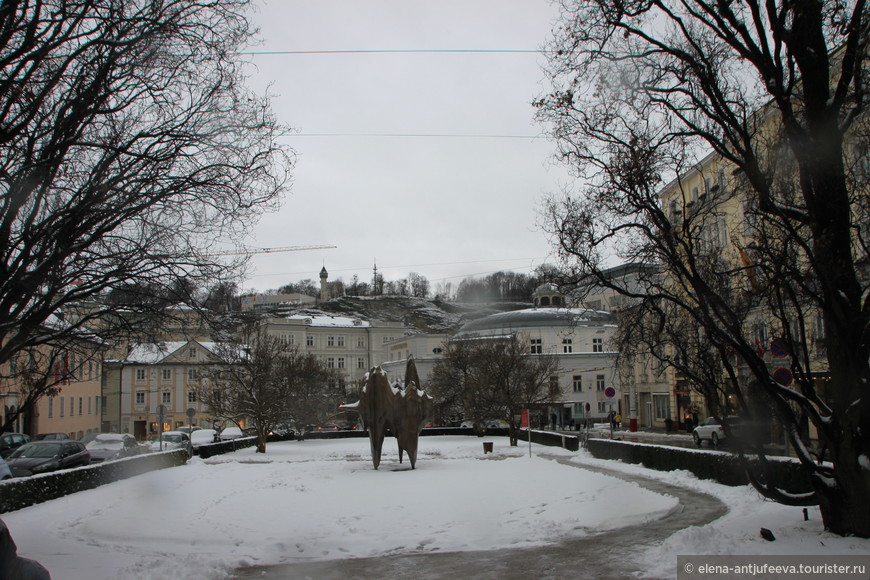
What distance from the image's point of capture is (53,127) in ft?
32.7

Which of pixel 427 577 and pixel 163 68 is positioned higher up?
pixel 163 68

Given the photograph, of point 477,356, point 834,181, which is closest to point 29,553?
point 834,181

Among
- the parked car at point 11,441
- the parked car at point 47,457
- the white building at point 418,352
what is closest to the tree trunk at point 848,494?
the parked car at point 47,457

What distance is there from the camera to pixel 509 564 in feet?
35.8

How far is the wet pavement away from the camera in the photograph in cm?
1029

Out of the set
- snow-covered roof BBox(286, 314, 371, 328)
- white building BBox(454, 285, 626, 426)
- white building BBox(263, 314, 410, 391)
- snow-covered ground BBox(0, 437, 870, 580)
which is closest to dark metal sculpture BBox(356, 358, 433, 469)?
snow-covered ground BBox(0, 437, 870, 580)

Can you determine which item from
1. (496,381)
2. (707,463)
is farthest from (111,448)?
(707,463)

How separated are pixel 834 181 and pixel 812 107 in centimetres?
108

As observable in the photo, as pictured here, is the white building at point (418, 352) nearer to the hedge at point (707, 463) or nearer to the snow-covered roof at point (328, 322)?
the snow-covered roof at point (328, 322)

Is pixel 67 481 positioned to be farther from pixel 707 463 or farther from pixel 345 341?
pixel 345 341

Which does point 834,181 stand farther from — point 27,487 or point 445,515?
point 27,487

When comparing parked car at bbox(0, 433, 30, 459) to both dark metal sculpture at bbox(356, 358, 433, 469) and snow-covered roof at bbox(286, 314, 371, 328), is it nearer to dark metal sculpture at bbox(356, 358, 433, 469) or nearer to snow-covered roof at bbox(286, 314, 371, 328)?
dark metal sculpture at bbox(356, 358, 433, 469)

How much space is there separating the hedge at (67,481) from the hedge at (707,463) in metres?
16.2

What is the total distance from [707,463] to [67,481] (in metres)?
17.5
